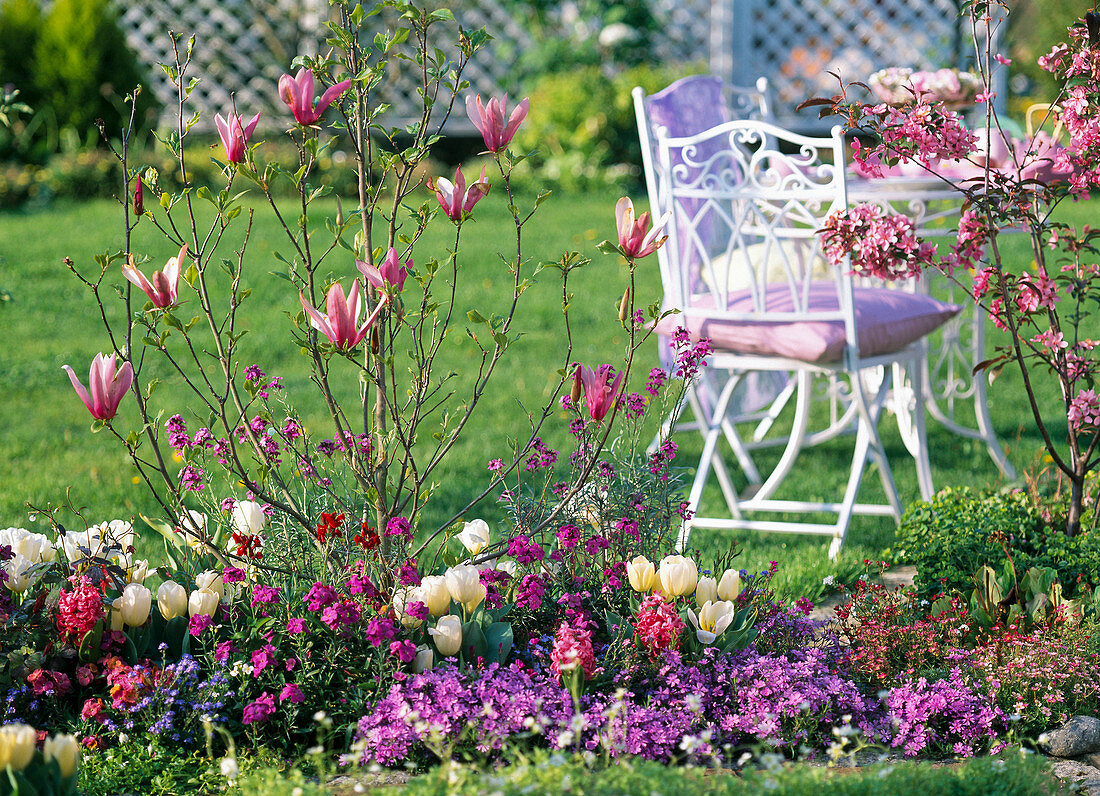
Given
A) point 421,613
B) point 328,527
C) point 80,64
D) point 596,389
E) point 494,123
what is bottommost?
point 421,613

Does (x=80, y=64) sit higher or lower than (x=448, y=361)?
higher

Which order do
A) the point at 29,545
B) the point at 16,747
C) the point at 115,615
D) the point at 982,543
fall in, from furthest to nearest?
the point at 982,543 → the point at 29,545 → the point at 115,615 → the point at 16,747

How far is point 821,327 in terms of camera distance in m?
3.22

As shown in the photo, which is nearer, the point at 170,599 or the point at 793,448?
the point at 170,599

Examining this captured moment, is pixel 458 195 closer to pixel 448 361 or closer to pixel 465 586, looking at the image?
pixel 465 586

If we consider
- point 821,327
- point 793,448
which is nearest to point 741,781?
point 821,327

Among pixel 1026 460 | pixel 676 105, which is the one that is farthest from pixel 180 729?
pixel 1026 460

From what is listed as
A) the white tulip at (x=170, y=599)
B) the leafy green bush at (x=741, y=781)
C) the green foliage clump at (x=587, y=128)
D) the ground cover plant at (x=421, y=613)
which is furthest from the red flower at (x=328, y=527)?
the green foliage clump at (x=587, y=128)

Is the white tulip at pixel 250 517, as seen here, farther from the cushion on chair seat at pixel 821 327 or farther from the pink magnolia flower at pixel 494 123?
the cushion on chair seat at pixel 821 327

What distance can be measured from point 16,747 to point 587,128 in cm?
843

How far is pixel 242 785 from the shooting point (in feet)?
5.93

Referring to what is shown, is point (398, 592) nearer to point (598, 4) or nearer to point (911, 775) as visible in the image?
point (911, 775)

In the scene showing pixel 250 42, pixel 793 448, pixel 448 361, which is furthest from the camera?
pixel 250 42

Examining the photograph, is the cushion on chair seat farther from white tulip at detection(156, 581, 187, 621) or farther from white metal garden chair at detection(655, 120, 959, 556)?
white tulip at detection(156, 581, 187, 621)
